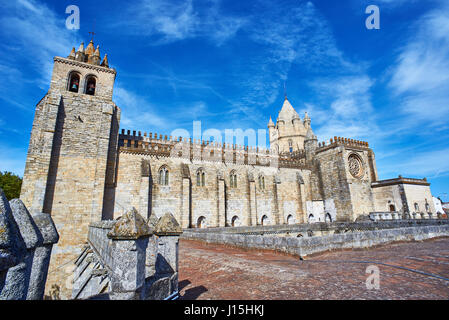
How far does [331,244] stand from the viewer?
8.55 metres

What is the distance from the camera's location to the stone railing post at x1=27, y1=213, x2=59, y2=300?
3.61 metres

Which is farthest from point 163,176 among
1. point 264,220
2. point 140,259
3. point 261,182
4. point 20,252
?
point 20,252

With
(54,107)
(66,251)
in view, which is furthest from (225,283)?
(54,107)

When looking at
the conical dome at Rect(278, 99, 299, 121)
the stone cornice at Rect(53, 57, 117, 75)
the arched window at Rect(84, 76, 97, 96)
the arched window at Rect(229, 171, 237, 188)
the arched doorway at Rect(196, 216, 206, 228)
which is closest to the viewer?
the stone cornice at Rect(53, 57, 117, 75)

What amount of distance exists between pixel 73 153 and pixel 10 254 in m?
18.5

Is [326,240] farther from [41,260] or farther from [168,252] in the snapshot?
[41,260]

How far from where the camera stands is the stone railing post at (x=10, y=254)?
1.74 m

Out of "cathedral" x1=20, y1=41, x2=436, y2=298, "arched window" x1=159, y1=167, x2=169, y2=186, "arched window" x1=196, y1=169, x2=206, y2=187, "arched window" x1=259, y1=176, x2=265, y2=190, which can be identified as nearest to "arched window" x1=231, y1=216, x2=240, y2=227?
"cathedral" x1=20, y1=41, x2=436, y2=298

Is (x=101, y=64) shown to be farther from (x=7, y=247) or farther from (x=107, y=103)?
(x=7, y=247)

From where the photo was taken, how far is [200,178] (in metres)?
23.7

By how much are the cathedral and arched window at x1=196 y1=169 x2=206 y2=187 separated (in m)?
0.11

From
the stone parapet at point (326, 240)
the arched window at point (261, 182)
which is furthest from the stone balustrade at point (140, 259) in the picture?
the arched window at point (261, 182)

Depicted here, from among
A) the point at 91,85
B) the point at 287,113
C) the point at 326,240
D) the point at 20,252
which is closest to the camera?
the point at 20,252

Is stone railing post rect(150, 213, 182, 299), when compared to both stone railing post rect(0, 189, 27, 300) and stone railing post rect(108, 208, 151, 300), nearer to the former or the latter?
stone railing post rect(108, 208, 151, 300)
